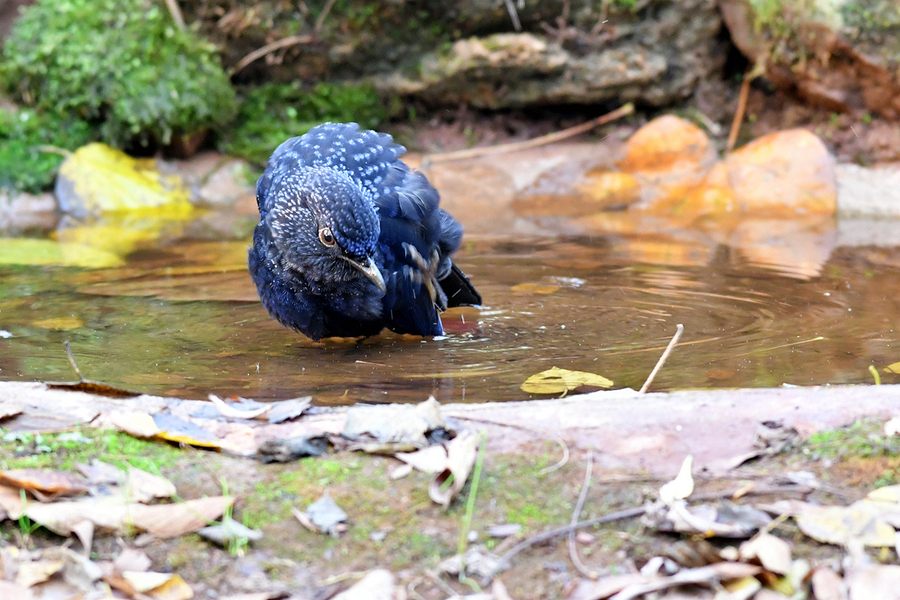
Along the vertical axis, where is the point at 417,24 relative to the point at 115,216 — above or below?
above

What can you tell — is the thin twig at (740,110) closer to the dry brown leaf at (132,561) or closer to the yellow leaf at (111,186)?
the yellow leaf at (111,186)

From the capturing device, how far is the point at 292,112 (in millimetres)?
9953

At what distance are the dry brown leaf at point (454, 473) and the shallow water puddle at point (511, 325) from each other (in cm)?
109

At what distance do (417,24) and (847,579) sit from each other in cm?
870

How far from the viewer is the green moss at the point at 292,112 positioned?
9844 mm

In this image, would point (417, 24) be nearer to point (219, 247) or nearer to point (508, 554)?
point (219, 247)

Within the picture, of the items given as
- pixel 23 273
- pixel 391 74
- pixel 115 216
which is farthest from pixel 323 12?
pixel 23 273

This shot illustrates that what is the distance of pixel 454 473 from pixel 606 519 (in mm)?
372

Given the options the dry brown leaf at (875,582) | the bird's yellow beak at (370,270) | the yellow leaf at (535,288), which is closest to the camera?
the dry brown leaf at (875,582)

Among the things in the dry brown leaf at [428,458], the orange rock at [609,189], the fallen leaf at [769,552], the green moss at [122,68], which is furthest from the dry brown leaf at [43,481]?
the green moss at [122,68]

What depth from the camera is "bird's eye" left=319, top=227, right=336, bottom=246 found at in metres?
3.98

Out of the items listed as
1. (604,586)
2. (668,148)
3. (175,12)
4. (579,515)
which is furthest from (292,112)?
(604,586)

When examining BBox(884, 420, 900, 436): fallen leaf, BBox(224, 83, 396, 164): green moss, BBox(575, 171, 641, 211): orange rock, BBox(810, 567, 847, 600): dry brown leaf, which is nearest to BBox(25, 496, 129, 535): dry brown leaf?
BBox(810, 567, 847, 600): dry brown leaf

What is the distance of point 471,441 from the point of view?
91.2 inches
